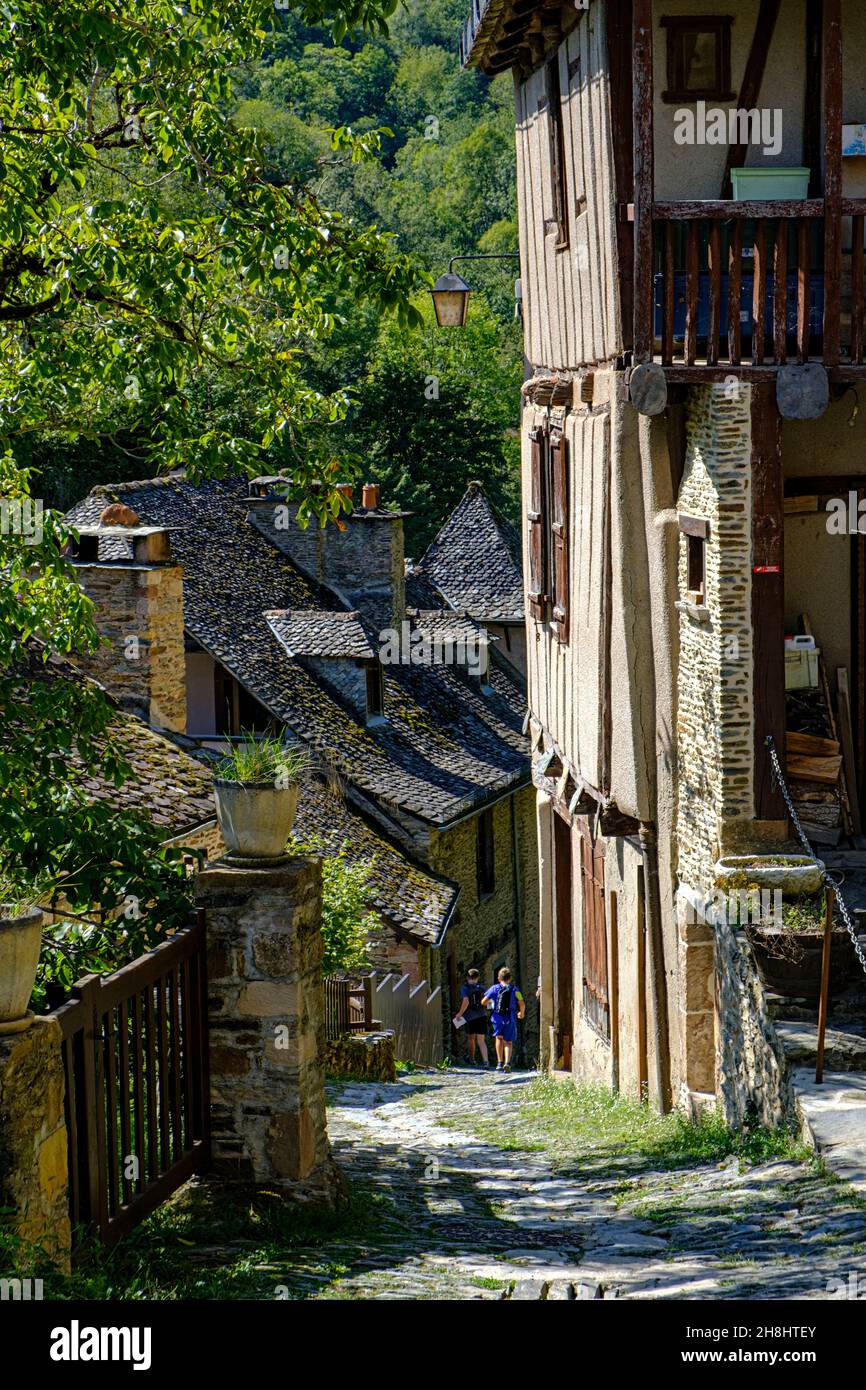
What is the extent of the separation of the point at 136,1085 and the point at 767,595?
5.00m

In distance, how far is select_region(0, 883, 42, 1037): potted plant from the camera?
19.4 feet

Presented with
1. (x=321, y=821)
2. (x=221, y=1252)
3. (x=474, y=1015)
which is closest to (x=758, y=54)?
(x=221, y=1252)

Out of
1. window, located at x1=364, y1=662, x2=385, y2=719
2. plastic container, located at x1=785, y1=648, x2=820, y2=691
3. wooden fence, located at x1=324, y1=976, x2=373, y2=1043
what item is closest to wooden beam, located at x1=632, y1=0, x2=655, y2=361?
plastic container, located at x1=785, y1=648, x2=820, y2=691

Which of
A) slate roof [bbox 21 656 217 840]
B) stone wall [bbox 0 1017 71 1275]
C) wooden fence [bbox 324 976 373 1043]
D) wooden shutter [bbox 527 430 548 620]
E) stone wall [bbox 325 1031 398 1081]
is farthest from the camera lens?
wooden fence [bbox 324 976 373 1043]

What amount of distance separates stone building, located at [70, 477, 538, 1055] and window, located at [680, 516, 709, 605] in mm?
7340

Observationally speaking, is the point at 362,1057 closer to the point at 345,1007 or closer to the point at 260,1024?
the point at 345,1007

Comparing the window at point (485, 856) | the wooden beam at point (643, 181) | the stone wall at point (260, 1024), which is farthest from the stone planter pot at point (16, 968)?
the window at point (485, 856)

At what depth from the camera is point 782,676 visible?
10.2 m

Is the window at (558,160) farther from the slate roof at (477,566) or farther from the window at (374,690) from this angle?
the slate roof at (477,566)

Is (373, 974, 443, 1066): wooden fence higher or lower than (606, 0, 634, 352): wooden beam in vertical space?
lower

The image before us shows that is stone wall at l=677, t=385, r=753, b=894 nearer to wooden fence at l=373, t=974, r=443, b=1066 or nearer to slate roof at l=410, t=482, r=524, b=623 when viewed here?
wooden fence at l=373, t=974, r=443, b=1066

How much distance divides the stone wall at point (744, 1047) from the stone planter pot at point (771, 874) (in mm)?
278

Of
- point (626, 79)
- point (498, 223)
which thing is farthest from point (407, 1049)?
point (498, 223)

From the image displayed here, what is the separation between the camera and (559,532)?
1401 cm
